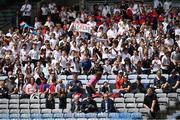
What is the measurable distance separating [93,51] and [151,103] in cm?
442

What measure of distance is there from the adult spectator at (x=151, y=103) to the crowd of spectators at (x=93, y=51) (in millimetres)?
1129

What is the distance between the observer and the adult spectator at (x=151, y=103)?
70.8ft

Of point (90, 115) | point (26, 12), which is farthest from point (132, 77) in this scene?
point (26, 12)

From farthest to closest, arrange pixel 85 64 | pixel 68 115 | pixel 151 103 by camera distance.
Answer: pixel 85 64 < pixel 68 115 < pixel 151 103

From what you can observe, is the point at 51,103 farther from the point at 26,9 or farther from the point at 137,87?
the point at 26,9

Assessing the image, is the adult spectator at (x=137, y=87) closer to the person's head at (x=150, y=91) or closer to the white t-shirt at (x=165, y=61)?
the person's head at (x=150, y=91)

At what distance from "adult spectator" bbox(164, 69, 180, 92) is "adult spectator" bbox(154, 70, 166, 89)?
0.48 ft

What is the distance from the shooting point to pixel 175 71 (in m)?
23.2

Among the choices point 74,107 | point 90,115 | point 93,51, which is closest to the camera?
point 90,115

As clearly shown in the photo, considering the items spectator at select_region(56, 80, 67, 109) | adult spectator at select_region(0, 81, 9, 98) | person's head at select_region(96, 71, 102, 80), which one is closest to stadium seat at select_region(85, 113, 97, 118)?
spectator at select_region(56, 80, 67, 109)

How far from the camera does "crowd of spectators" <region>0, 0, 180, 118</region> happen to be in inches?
926

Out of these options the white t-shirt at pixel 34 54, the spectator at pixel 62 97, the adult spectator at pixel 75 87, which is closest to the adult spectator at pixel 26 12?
the white t-shirt at pixel 34 54

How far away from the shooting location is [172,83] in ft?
75.3

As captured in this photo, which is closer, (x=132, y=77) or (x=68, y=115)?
(x=68, y=115)
